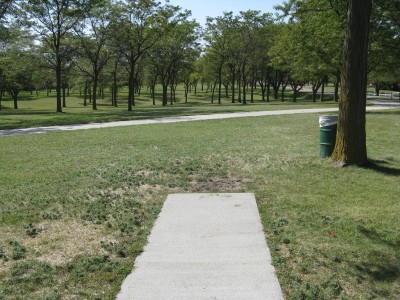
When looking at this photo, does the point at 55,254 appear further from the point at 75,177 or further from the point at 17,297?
the point at 75,177

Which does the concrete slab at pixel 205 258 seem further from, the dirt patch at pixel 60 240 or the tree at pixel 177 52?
the tree at pixel 177 52

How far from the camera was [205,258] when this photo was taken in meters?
4.07

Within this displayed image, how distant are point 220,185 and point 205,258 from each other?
121 inches

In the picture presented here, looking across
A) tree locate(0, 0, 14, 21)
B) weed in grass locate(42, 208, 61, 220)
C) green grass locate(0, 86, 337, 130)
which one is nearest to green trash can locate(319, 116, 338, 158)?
weed in grass locate(42, 208, 61, 220)

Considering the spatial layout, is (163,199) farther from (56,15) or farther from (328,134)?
(56,15)

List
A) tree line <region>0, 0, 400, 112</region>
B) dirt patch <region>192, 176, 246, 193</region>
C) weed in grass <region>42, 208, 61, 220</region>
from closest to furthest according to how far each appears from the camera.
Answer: weed in grass <region>42, 208, 61, 220</region> < dirt patch <region>192, 176, 246, 193</region> < tree line <region>0, 0, 400, 112</region>

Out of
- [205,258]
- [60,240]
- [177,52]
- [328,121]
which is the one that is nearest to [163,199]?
[60,240]

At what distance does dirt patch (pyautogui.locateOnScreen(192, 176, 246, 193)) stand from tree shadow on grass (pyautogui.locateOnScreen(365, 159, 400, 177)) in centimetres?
272

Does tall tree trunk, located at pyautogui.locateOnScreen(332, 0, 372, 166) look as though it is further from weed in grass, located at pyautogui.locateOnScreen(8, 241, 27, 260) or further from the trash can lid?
weed in grass, located at pyautogui.locateOnScreen(8, 241, 27, 260)

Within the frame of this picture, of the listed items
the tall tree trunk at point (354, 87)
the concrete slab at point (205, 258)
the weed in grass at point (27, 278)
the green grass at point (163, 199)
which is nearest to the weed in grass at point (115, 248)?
the green grass at point (163, 199)

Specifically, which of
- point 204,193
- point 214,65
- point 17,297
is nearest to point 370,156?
point 204,193

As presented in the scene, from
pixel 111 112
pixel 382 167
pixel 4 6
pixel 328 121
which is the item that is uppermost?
pixel 4 6

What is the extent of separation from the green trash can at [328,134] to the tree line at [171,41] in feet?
19.0

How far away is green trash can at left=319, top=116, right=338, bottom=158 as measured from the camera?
28.8 feet
